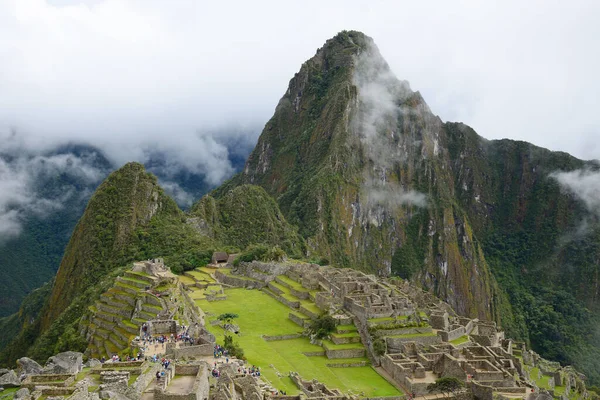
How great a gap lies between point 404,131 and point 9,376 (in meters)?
143

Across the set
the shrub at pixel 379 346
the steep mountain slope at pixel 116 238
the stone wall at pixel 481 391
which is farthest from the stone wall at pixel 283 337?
the steep mountain slope at pixel 116 238

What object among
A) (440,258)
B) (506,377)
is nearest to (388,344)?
(506,377)

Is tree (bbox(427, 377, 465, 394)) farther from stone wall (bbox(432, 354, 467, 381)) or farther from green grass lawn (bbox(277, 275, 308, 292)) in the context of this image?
green grass lawn (bbox(277, 275, 308, 292))

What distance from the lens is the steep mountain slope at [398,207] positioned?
127312 millimetres

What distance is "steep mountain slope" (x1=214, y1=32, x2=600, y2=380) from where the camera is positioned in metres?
127

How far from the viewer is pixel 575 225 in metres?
176

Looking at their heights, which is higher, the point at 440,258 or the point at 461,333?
the point at 440,258

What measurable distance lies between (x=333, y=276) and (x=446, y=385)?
21436 millimetres

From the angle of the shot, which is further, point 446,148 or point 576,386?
point 446,148

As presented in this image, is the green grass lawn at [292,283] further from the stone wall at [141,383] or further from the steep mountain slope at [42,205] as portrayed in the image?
the steep mountain slope at [42,205]

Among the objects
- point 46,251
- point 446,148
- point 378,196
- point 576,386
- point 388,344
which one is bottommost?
point 576,386

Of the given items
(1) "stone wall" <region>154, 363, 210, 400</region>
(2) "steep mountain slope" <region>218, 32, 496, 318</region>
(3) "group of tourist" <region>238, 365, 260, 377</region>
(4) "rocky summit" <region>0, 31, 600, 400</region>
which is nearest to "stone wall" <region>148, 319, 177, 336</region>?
(4) "rocky summit" <region>0, 31, 600, 400</region>

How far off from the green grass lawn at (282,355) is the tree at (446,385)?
2.08m

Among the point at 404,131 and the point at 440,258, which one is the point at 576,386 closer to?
the point at 440,258
